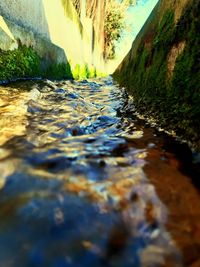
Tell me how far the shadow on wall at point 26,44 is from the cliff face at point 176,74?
227cm

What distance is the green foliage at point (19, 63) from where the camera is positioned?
4890 mm

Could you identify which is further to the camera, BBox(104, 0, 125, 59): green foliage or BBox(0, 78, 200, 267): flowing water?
BBox(104, 0, 125, 59): green foliage

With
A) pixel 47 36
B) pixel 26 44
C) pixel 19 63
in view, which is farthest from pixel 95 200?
pixel 47 36

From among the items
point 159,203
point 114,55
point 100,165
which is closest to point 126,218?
point 159,203

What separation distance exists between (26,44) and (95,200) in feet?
17.4

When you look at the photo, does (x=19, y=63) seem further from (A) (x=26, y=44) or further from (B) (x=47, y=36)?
(B) (x=47, y=36)

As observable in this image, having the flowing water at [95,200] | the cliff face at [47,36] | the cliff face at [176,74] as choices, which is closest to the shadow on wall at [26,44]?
the cliff face at [47,36]

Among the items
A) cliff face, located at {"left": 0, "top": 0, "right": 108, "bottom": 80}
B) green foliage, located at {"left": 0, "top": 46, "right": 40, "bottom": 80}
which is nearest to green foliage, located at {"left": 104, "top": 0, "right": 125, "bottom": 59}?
cliff face, located at {"left": 0, "top": 0, "right": 108, "bottom": 80}

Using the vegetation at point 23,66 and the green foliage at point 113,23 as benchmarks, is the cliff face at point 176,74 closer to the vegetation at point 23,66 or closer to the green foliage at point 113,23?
the vegetation at point 23,66

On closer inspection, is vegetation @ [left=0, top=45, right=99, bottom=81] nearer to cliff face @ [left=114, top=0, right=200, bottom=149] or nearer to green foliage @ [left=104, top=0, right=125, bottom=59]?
cliff face @ [left=114, top=0, right=200, bottom=149]

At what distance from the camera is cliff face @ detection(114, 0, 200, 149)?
7.44 feet

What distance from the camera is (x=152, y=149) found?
2.07m

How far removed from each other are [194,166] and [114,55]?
797 inches

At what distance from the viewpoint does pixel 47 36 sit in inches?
300
